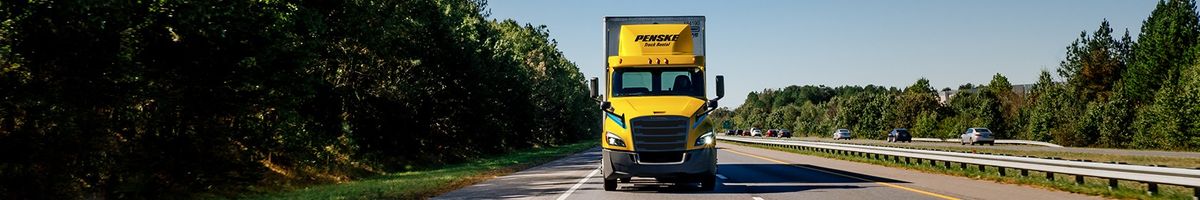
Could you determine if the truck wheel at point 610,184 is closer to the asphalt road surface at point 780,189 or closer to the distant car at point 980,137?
the asphalt road surface at point 780,189

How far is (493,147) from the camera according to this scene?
4925 centimetres

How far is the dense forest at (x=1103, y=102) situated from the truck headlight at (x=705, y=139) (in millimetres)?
37244

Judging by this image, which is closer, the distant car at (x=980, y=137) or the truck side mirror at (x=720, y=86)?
the truck side mirror at (x=720, y=86)

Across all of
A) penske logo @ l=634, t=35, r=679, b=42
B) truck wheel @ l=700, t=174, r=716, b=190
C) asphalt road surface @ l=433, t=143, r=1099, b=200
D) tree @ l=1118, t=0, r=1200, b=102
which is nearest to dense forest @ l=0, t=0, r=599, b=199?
asphalt road surface @ l=433, t=143, r=1099, b=200

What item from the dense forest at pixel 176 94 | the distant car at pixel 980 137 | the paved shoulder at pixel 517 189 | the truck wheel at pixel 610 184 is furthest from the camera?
the distant car at pixel 980 137

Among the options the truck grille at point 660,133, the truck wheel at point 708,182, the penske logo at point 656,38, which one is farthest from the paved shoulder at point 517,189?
the penske logo at point 656,38

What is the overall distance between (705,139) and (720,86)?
1163mm

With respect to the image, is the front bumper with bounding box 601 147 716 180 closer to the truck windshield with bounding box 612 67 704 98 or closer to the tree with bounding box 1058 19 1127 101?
the truck windshield with bounding box 612 67 704 98

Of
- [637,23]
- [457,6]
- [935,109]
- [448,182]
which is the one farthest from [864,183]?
[935,109]

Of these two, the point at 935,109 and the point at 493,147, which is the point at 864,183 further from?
the point at 935,109

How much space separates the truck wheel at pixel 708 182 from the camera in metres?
15.1

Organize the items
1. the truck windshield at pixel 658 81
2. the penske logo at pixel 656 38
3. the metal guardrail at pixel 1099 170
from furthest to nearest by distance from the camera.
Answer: the penske logo at pixel 656 38
the truck windshield at pixel 658 81
the metal guardrail at pixel 1099 170

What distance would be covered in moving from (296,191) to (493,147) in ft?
101

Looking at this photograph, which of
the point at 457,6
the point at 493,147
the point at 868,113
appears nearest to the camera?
the point at 457,6
